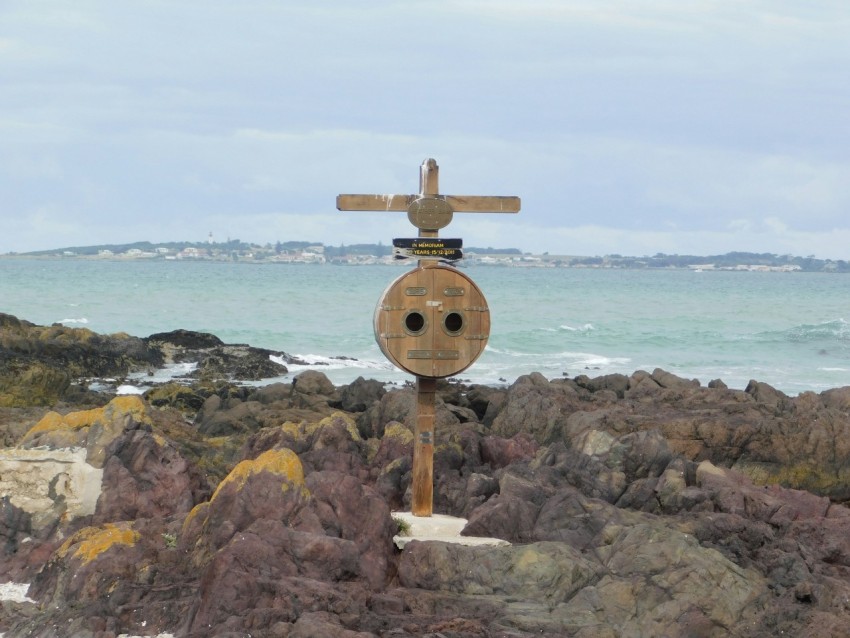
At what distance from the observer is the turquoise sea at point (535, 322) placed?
1527 inches

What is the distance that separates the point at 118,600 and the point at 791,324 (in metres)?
57.4

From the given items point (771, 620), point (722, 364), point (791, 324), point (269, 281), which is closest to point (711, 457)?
point (771, 620)

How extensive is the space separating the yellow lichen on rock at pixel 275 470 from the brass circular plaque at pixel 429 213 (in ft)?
8.89

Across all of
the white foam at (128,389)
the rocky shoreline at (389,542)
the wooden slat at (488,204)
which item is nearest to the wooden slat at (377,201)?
the wooden slat at (488,204)

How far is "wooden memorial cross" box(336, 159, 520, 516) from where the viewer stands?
11.1 metres

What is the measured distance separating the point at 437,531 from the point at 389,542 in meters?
0.96

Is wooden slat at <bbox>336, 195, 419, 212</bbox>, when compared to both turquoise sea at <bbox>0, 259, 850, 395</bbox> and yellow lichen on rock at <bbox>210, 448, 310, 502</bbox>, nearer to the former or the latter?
yellow lichen on rock at <bbox>210, 448, 310, 502</bbox>

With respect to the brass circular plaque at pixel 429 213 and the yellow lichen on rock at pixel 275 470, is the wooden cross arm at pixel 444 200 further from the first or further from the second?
the yellow lichen on rock at pixel 275 470

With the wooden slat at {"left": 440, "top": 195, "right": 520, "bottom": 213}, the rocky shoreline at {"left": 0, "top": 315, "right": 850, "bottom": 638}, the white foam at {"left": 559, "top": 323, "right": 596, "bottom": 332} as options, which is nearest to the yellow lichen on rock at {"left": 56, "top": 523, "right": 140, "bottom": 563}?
the rocky shoreline at {"left": 0, "top": 315, "right": 850, "bottom": 638}

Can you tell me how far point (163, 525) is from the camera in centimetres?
966

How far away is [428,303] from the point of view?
1103 cm

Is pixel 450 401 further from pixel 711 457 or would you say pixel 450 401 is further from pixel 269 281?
pixel 269 281

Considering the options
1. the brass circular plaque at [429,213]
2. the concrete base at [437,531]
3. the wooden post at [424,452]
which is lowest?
the concrete base at [437,531]

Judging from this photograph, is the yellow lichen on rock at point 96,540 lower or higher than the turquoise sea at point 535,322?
higher
